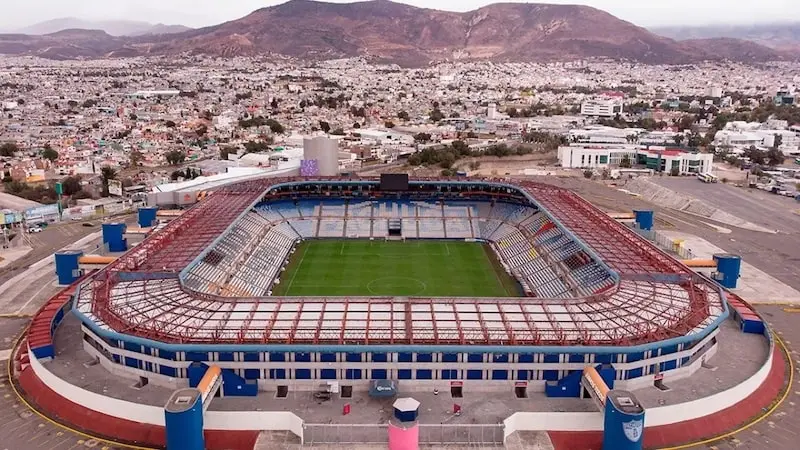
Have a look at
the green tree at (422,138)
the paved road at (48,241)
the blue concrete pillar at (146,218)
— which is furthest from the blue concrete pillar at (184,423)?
the green tree at (422,138)

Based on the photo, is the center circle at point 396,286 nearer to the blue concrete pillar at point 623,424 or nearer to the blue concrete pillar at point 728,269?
the blue concrete pillar at point 728,269

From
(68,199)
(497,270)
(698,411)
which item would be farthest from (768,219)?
(68,199)

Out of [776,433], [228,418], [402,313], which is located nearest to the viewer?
[228,418]

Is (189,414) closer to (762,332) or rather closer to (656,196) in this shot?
(762,332)

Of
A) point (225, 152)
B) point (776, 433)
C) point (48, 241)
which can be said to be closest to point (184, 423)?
point (776, 433)

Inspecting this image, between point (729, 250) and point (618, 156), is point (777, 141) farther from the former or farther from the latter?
point (729, 250)

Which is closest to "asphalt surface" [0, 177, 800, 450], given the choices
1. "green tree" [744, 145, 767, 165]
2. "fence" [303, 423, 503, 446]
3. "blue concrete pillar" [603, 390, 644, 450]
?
"blue concrete pillar" [603, 390, 644, 450]

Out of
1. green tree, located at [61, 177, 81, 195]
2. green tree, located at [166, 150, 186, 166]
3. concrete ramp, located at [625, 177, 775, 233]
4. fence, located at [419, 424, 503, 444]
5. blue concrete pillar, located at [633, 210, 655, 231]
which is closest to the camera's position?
fence, located at [419, 424, 503, 444]

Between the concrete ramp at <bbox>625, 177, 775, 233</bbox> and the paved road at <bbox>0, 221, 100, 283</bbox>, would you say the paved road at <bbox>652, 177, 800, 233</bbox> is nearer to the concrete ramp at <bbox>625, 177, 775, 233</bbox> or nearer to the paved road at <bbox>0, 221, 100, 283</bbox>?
the concrete ramp at <bbox>625, 177, 775, 233</bbox>
